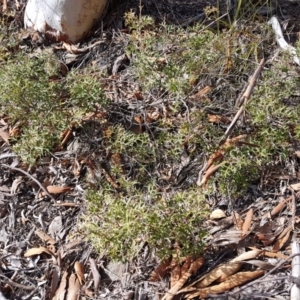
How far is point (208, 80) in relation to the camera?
105 inches

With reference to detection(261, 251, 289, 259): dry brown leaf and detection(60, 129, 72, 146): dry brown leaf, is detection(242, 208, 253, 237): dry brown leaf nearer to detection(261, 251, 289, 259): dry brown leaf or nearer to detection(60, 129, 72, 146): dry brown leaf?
detection(261, 251, 289, 259): dry brown leaf

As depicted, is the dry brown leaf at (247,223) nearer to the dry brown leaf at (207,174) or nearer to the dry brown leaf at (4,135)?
the dry brown leaf at (207,174)

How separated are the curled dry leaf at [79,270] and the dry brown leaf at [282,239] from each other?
79 cm

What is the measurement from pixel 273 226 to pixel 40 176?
1116 millimetres

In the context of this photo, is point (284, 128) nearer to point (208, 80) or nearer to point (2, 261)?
point (208, 80)

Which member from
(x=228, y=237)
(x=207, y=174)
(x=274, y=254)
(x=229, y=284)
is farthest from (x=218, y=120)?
(x=229, y=284)

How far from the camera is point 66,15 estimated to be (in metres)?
3.00

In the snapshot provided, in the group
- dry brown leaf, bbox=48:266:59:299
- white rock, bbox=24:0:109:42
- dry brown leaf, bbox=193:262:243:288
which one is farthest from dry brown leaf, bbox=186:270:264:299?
white rock, bbox=24:0:109:42

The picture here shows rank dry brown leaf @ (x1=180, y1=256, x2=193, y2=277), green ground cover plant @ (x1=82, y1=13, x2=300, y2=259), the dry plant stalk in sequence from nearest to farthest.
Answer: green ground cover plant @ (x1=82, y1=13, x2=300, y2=259) → dry brown leaf @ (x1=180, y1=256, x2=193, y2=277) → the dry plant stalk

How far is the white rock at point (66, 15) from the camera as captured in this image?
2.98 m

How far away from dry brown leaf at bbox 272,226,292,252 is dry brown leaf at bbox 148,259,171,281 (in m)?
0.43

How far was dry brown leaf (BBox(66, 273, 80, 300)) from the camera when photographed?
2121mm

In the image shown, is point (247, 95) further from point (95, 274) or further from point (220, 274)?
point (95, 274)

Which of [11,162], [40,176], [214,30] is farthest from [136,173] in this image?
[214,30]
